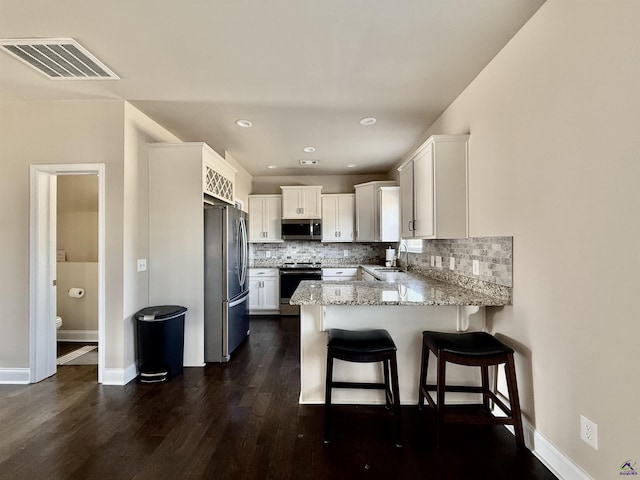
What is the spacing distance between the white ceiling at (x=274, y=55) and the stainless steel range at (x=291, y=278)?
8.20 ft

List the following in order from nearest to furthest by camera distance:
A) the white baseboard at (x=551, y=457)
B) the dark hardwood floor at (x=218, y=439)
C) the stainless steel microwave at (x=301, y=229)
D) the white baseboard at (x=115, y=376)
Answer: the white baseboard at (x=551, y=457) → the dark hardwood floor at (x=218, y=439) → the white baseboard at (x=115, y=376) → the stainless steel microwave at (x=301, y=229)

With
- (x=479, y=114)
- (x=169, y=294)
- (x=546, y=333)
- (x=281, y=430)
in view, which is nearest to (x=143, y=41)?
(x=169, y=294)

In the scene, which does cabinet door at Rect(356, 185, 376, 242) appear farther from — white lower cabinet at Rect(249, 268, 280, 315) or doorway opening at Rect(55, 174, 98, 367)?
doorway opening at Rect(55, 174, 98, 367)

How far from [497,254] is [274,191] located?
448 cm

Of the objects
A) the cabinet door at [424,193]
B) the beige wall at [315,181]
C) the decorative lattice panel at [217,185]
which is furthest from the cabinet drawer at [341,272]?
the cabinet door at [424,193]

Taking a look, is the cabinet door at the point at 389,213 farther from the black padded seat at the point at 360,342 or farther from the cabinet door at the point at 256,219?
the black padded seat at the point at 360,342

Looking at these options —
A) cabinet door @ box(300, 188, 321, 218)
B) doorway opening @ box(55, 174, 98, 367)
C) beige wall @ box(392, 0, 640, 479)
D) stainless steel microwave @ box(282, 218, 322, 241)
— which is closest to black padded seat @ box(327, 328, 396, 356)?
beige wall @ box(392, 0, 640, 479)

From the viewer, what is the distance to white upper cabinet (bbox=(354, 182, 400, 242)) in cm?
455

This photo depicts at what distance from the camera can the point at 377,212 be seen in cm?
494

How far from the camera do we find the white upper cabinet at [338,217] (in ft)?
17.7

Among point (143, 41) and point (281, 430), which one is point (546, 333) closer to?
point (281, 430)

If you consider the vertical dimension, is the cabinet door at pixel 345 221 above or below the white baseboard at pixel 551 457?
above

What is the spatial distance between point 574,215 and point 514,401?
1141 mm

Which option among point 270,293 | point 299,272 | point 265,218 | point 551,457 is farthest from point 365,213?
point 551,457
